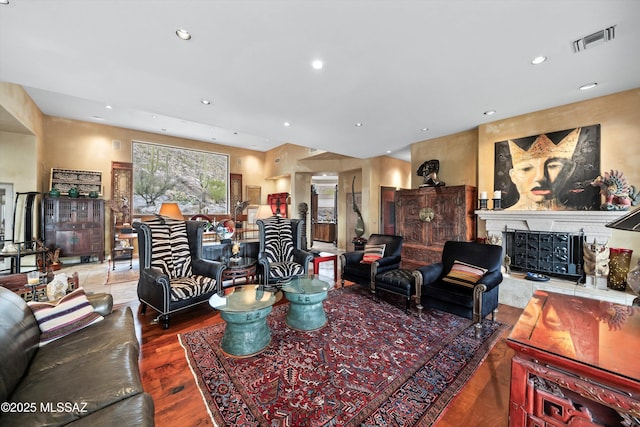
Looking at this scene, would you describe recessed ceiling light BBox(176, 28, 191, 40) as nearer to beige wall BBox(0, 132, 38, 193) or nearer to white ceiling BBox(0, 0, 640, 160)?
white ceiling BBox(0, 0, 640, 160)

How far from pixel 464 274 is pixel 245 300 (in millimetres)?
2541

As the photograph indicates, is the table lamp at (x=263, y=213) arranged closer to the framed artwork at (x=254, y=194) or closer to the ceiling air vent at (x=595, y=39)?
the ceiling air vent at (x=595, y=39)

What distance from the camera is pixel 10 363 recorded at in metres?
1.24

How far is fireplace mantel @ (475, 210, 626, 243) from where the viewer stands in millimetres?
3172

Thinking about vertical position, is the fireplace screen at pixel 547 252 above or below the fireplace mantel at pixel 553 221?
below

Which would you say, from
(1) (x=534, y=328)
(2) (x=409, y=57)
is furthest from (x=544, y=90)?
(1) (x=534, y=328)

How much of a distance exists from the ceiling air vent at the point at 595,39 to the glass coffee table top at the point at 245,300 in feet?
12.2

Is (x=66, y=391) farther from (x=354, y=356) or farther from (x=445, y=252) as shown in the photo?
(x=445, y=252)

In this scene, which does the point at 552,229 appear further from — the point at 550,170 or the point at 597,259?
the point at 550,170

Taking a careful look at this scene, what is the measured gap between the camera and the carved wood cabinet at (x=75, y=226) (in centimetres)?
550

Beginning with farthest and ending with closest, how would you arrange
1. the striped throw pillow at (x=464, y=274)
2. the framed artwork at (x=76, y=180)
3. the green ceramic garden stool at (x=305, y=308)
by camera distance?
the framed artwork at (x=76, y=180), the striped throw pillow at (x=464, y=274), the green ceramic garden stool at (x=305, y=308)

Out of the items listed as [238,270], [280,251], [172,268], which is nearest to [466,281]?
[280,251]

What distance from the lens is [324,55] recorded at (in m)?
2.41

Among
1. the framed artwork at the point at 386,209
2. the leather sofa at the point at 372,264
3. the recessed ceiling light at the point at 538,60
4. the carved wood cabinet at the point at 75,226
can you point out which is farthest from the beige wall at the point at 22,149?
the framed artwork at the point at 386,209
